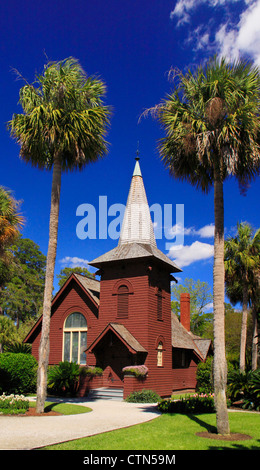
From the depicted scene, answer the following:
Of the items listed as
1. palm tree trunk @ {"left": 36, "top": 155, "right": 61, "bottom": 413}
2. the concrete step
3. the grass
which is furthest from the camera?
the concrete step

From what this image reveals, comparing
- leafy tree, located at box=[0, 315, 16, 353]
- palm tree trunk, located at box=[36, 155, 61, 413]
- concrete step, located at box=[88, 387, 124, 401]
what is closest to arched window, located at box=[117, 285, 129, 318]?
concrete step, located at box=[88, 387, 124, 401]

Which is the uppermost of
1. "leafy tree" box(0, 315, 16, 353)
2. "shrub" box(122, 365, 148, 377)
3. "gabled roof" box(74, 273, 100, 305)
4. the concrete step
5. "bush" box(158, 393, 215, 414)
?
"gabled roof" box(74, 273, 100, 305)

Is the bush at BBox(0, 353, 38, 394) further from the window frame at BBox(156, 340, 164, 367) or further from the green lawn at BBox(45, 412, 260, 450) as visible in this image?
the green lawn at BBox(45, 412, 260, 450)

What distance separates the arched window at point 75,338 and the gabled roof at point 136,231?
4217 mm

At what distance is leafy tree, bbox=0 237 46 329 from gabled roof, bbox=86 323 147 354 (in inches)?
1144

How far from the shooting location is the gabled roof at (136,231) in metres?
26.2

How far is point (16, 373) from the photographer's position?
21625 millimetres

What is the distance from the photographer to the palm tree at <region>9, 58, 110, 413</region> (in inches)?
628

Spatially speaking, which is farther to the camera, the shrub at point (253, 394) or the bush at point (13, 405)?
Result: the shrub at point (253, 394)

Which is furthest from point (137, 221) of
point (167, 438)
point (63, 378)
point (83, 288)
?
point (167, 438)

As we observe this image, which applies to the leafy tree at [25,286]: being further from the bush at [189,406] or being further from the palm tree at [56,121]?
the bush at [189,406]

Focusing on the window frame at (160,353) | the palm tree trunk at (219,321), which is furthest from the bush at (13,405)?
the window frame at (160,353)

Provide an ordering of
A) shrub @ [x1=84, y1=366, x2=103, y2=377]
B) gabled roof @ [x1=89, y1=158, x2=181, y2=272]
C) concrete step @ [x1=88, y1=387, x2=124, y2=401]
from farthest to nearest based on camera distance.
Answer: gabled roof @ [x1=89, y1=158, x2=181, y2=272]
shrub @ [x1=84, y1=366, x2=103, y2=377]
concrete step @ [x1=88, y1=387, x2=124, y2=401]
